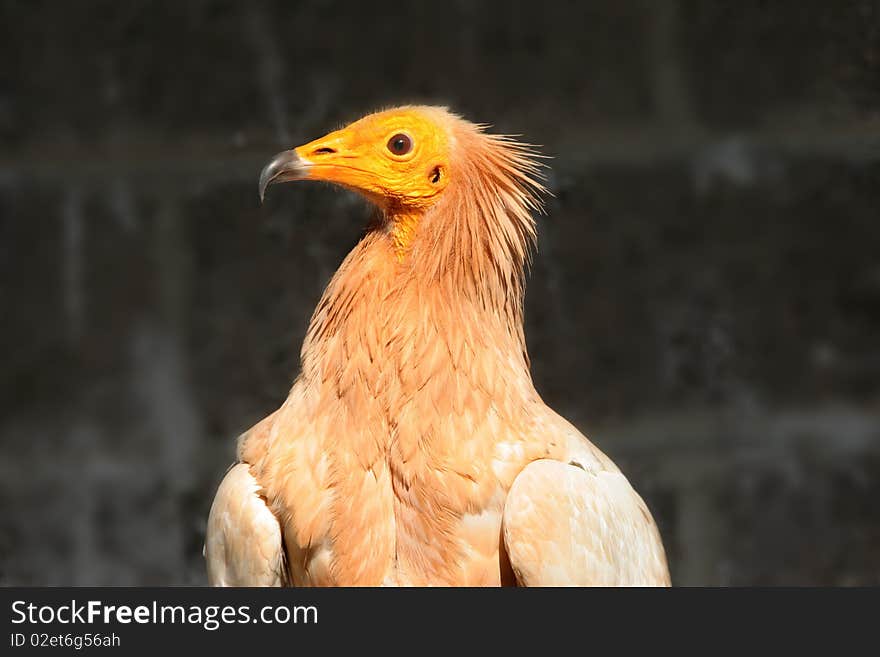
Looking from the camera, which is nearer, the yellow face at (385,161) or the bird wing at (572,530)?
the bird wing at (572,530)

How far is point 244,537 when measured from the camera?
7.59 ft

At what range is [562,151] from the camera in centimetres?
373

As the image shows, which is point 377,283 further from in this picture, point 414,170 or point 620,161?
point 620,161

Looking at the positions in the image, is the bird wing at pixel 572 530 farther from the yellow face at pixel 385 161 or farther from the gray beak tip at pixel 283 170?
the gray beak tip at pixel 283 170

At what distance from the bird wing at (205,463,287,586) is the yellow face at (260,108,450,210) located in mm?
631

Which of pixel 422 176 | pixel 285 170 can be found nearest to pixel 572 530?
pixel 422 176

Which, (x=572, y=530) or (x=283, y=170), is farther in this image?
(x=283, y=170)

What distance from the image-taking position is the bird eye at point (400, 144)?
2.37 meters

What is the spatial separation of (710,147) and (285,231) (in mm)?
1422

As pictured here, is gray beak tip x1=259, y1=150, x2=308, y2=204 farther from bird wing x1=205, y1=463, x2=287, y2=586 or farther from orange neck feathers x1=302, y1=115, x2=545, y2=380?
bird wing x1=205, y1=463, x2=287, y2=586

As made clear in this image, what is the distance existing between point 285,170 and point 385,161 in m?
0.21

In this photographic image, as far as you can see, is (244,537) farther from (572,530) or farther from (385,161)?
(385,161)

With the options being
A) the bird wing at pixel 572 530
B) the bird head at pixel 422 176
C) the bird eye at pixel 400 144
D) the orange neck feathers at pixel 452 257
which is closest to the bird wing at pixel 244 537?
the orange neck feathers at pixel 452 257

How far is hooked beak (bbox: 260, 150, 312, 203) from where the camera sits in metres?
2.37
